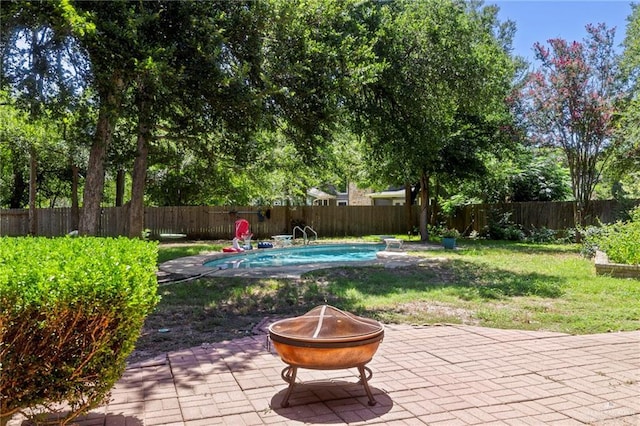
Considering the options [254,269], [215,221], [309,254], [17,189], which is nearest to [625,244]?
[254,269]

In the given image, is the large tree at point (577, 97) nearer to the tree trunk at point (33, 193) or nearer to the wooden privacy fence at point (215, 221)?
the wooden privacy fence at point (215, 221)

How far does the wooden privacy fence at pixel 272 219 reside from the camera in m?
19.5

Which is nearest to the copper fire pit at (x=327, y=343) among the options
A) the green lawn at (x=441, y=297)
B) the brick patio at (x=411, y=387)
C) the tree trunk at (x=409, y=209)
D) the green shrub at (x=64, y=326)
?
the brick patio at (x=411, y=387)

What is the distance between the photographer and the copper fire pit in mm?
3336

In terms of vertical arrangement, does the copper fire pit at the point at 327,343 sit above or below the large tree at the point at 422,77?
below

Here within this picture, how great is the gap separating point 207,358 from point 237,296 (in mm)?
3147

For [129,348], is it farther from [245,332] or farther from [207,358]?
[245,332]

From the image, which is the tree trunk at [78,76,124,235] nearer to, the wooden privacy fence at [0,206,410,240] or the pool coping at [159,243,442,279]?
the pool coping at [159,243,442,279]

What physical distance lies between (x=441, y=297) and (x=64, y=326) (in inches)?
234

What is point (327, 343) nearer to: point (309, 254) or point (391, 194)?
point (309, 254)

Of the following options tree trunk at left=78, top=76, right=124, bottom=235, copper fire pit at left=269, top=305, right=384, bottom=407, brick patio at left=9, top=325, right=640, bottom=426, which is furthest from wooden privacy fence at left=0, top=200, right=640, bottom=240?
copper fire pit at left=269, top=305, right=384, bottom=407

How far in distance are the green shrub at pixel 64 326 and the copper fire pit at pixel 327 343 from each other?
1053 mm

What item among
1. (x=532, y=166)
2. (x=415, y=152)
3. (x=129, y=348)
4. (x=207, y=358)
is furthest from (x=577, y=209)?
(x=129, y=348)

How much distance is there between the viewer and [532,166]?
21.3 m
